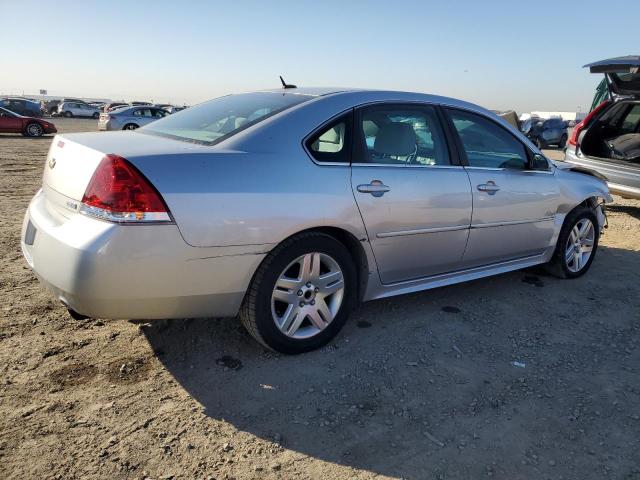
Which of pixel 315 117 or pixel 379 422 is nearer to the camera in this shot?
pixel 379 422

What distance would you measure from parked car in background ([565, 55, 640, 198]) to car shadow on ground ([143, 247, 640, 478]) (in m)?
3.73

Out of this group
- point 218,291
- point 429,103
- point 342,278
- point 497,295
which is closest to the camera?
point 218,291

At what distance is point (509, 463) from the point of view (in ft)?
7.50

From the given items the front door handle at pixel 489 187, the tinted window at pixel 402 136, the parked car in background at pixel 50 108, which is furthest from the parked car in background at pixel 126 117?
the parked car in background at pixel 50 108

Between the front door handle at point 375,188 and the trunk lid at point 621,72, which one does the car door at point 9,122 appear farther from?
the front door handle at point 375,188

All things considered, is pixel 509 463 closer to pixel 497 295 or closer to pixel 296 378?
pixel 296 378

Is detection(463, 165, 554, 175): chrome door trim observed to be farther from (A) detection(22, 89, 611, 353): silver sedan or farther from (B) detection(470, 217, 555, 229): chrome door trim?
(B) detection(470, 217, 555, 229): chrome door trim

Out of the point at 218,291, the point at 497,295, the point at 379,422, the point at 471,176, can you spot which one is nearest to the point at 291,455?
the point at 379,422

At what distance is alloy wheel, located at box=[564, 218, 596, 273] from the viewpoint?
4777 millimetres

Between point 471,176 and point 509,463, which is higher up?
point 471,176

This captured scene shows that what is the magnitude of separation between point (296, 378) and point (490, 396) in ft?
3.47

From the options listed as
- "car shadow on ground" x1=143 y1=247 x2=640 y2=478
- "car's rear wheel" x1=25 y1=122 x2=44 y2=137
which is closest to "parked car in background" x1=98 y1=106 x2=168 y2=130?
"car's rear wheel" x1=25 y1=122 x2=44 y2=137

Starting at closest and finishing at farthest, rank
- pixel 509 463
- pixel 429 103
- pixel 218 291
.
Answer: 1. pixel 509 463
2. pixel 218 291
3. pixel 429 103

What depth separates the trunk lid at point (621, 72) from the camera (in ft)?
20.9
